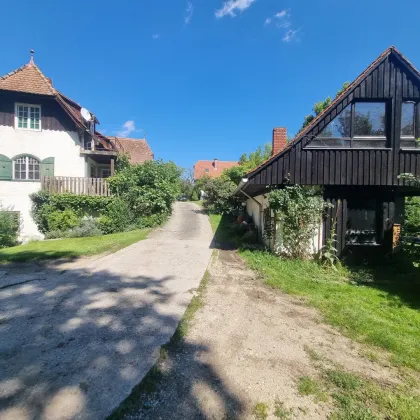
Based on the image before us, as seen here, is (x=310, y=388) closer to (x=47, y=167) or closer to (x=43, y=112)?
(x=47, y=167)

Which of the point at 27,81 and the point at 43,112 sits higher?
the point at 27,81

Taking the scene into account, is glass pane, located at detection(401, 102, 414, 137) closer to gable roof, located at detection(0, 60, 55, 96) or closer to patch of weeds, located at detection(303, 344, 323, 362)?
patch of weeds, located at detection(303, 344, 323, 362)

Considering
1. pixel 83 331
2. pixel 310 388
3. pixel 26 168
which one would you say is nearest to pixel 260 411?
pixel 310 388

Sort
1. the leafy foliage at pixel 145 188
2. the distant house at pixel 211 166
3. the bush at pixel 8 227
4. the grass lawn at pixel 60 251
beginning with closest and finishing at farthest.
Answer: the grass lawn at pixel 60 251 < the bush at pixel 8 227 < the leafy foliage at pixel 145 188 < the distant house at pixel 211 166

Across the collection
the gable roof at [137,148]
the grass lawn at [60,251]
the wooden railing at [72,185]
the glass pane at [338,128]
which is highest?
the gable roof at [137,148]

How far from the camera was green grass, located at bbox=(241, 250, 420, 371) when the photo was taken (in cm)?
378

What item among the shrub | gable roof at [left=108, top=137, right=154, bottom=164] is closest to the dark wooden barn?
the shrub

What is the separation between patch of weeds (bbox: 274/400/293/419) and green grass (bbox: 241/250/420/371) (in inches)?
71.3

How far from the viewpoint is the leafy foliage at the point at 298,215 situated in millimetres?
7855

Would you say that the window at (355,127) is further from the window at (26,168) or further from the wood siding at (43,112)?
the window at (26,168)

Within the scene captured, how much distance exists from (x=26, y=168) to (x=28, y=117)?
3.03 m

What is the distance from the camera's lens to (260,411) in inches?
91.9

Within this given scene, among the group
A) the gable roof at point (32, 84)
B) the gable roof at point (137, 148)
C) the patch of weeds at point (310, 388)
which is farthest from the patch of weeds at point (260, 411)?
the gable roof at point (137, 148)

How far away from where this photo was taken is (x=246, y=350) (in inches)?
131
